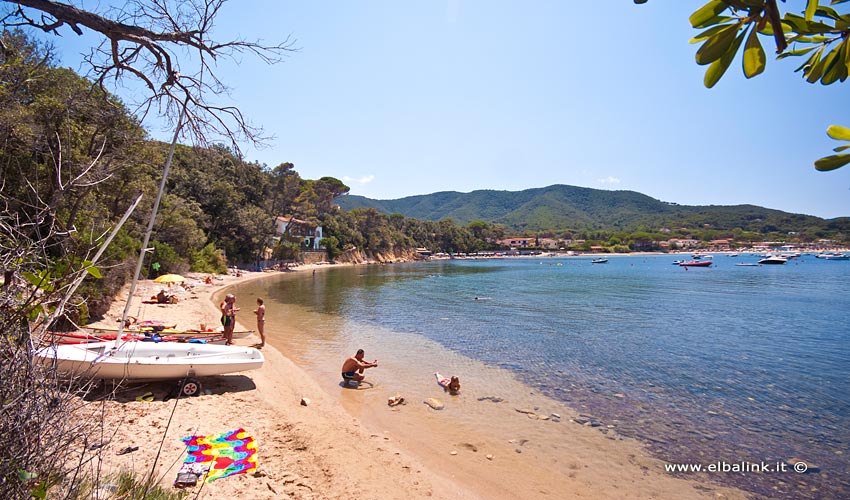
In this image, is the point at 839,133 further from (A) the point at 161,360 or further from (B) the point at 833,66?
(A) the point at 161,360

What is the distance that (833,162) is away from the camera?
3.75ft

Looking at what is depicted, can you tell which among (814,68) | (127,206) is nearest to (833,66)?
(814,68)

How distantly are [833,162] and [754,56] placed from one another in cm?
36

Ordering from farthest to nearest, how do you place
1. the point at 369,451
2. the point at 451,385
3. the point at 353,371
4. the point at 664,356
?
the point at 664,356
the point at 353,371
the point at 451,385
the point at 369,451

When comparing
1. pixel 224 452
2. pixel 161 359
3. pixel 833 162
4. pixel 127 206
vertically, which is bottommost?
pixel 224 452

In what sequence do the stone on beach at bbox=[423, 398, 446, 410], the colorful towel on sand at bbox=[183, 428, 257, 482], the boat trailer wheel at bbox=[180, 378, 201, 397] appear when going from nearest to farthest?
the colorful towel on sand at bbox=[183, 428, 257, 482]
the boat trailer wheel at bbox=[180, 378, 201, 397]
the stone on beach at bbox=[423, 398, 446, 410]

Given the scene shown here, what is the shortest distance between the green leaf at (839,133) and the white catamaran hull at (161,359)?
8.45m

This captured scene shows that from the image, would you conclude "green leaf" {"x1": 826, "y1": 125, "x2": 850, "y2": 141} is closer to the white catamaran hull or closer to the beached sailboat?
the beached sailboat

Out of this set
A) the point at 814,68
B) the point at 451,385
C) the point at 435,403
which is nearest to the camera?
the point at 814,68

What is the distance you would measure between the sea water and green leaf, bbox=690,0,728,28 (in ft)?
25.1

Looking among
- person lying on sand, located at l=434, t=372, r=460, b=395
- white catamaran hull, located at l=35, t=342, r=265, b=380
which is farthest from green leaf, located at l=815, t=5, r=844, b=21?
person lying on sand, located at l=434, t=372, r=460, b=395

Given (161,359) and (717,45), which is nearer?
(717,45)

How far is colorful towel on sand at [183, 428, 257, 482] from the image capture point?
5.27 meters

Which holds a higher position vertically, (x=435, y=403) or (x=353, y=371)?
(x=353, y=371)
